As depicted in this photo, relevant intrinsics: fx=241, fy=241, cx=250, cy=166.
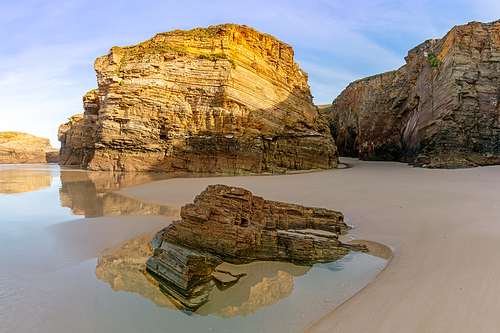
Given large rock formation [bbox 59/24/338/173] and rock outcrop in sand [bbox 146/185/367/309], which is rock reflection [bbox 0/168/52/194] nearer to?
large rock formation [bbox 59/24/338/173]

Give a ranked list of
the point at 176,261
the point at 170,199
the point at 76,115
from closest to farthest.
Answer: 1. the point at 176,261
2. the point at 170,199
3. the point at 76,115

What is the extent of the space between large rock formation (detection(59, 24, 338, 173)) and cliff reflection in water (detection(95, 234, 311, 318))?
11708 millimetres

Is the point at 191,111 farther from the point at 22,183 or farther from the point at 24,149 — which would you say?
the point at 24,149

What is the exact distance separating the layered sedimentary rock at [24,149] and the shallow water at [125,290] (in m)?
44.6

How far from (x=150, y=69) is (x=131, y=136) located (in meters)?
4.46

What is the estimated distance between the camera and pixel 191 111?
619 inches

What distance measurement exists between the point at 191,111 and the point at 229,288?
1464cm

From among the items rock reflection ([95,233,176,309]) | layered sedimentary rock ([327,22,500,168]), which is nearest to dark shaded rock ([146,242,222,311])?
rock reflection ([95,233,176,309])

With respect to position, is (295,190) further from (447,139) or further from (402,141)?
(402,141)

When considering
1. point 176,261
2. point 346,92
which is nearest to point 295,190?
point 176,261

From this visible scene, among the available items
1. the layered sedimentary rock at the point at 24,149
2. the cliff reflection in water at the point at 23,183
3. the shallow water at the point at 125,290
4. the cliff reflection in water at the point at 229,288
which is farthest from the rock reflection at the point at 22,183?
the layered sedimentary rock at the point at 24,149

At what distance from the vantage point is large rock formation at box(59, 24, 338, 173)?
1520 cm

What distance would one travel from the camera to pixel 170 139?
15.6 meters

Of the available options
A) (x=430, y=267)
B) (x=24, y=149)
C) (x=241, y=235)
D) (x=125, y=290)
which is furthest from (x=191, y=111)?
(x=24, y=149)
